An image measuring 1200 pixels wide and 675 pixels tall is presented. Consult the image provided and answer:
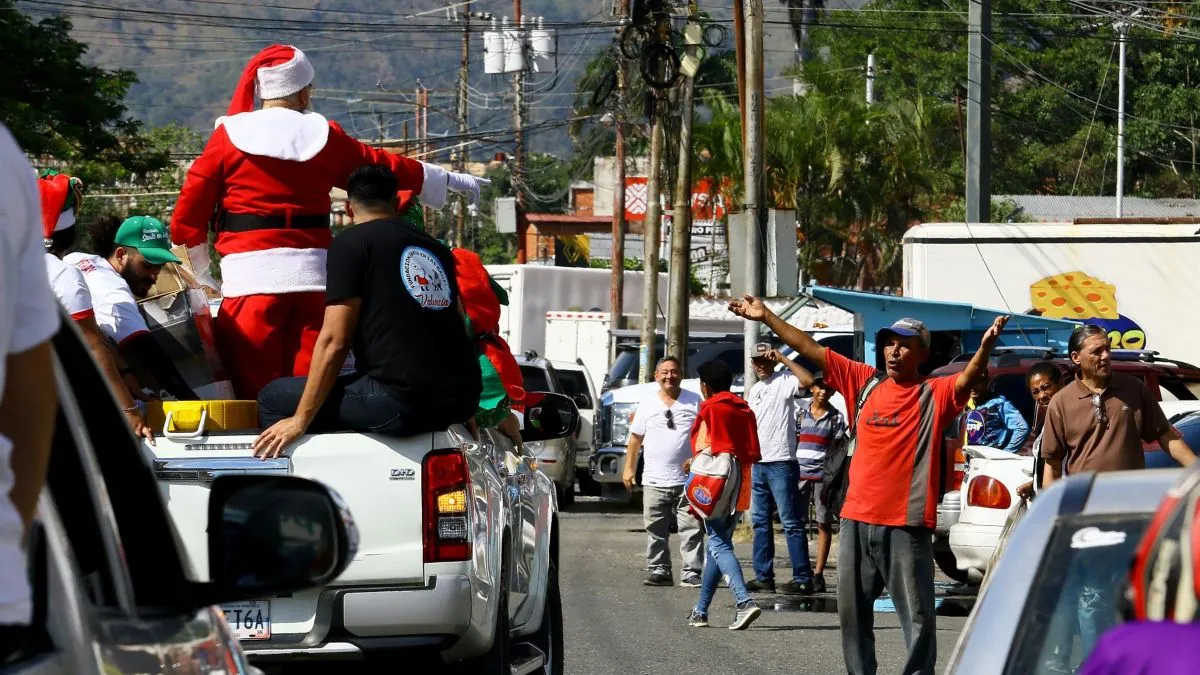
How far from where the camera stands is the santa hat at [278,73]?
721 centimetres

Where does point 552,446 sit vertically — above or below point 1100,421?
below

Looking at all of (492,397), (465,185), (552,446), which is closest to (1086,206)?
(552,446)

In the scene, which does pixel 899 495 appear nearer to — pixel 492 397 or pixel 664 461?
pixel 492 397

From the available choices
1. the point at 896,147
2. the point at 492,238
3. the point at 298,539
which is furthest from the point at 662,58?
the point at 492,238

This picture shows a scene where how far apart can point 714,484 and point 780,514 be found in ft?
6.34

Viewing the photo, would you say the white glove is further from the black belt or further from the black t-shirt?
the black t-shirt

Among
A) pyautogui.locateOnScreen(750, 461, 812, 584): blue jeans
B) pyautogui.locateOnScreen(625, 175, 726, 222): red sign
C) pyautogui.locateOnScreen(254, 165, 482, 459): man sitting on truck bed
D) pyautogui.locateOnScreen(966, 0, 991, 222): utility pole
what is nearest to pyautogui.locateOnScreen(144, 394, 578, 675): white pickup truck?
pyautogui.locateOnScreen(254, 165, 482, 459): man sitting on truck bed

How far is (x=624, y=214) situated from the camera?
3647cm

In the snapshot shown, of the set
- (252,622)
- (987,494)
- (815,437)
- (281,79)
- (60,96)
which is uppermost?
(60,96)

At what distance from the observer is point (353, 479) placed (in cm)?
580

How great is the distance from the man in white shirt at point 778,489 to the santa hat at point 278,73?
22.9ft

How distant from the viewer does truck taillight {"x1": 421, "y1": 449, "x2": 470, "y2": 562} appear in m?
5.79

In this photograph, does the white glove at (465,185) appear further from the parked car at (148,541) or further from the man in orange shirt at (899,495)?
the parked car at (148,541)

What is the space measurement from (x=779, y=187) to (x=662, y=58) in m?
14.0
